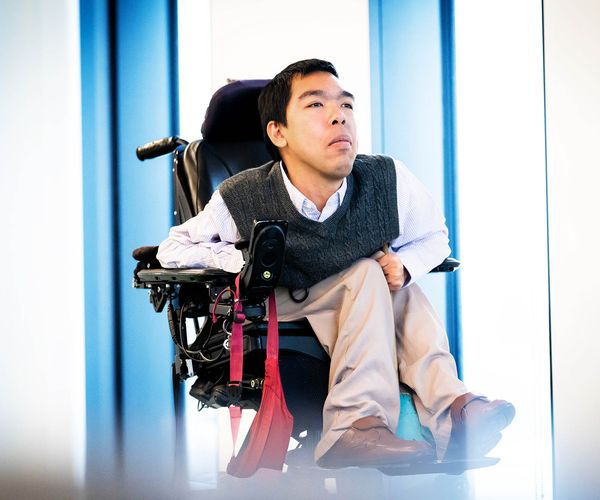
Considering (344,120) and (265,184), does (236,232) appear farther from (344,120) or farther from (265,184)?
(344,120)

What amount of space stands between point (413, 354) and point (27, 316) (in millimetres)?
2296

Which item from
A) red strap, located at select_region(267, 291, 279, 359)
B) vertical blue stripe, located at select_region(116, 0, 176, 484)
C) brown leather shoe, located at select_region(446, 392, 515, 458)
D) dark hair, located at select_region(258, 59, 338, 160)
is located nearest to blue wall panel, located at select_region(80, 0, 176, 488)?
vertical blue stripe, located at select_region(116, 0, 176, 484)

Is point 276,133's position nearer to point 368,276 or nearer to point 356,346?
point 368,276

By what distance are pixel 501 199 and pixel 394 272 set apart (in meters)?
1.66

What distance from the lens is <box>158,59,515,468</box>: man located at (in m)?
1.48

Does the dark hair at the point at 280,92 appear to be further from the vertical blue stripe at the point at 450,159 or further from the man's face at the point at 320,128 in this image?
the vertical blue stripe at the point at 450,159

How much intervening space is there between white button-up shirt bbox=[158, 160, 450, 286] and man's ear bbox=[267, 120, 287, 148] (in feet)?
0.31

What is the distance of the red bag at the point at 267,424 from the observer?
145 cm

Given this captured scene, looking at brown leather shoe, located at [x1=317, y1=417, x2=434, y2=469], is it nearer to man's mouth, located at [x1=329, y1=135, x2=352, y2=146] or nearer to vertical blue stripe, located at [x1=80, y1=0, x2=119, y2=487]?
man's mouth, located at [x1=329, y1=135, x2=352, y2=146]

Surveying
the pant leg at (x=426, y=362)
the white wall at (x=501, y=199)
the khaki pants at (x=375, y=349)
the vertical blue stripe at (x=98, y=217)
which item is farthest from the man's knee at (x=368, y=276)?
the vertical blue stripe at (x=98, y=217)

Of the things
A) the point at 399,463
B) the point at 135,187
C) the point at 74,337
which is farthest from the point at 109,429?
the point at 399,463

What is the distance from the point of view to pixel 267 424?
1447mm

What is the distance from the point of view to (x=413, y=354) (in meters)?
1.62

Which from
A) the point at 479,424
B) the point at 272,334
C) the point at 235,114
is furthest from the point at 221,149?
the point at 479,424
